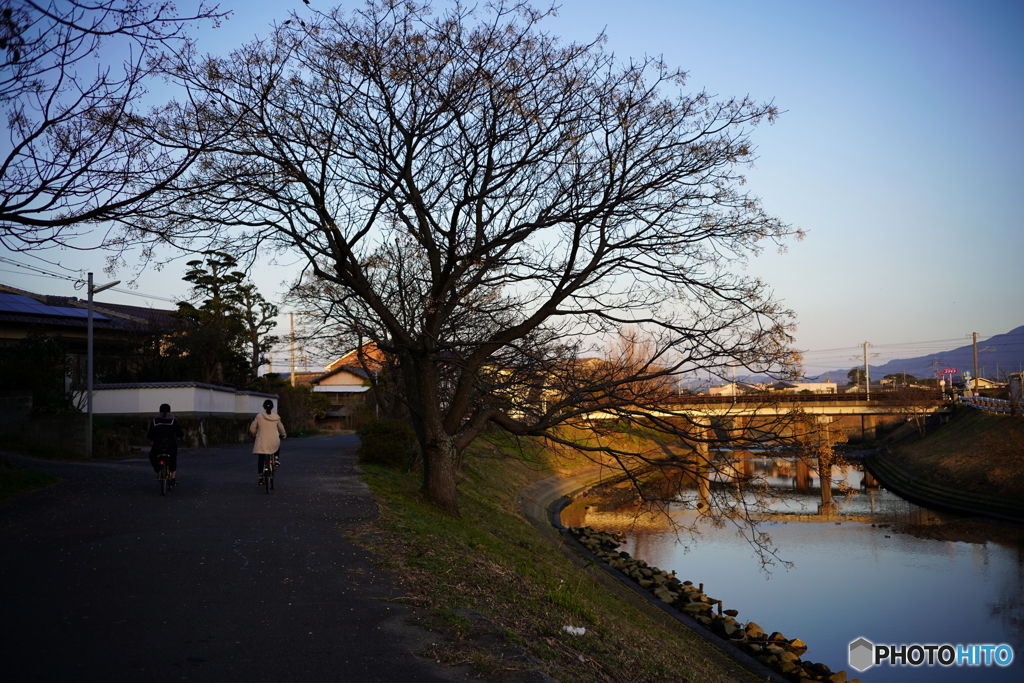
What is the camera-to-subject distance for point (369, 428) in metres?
23.3

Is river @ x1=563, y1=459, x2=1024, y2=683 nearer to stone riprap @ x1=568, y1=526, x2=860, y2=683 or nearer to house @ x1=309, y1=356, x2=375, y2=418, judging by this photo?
stone riprap @ x1=568, y1=526, x2=860, y2=683

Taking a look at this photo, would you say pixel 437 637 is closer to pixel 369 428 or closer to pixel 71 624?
pixel 71 624

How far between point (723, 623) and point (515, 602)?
8348 mm

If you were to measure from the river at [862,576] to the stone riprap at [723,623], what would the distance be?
937 mm

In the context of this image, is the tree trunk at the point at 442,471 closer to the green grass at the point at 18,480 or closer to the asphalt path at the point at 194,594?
the asphalt path at the point at 194,594

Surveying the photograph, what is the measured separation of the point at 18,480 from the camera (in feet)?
45.5

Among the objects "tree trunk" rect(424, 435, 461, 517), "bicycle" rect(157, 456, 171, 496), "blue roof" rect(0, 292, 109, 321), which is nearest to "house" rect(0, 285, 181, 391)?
"blue roof" rect(0, 292, 109, 321)

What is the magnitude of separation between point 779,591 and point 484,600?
1497 cm

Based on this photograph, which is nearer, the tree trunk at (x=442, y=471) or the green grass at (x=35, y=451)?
the tree trunk at (x=442, y=471)

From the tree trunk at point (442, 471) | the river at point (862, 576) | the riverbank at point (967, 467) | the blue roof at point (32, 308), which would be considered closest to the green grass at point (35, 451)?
the blue roof at point (32, 308)

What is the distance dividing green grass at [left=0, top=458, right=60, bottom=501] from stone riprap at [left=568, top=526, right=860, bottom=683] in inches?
511

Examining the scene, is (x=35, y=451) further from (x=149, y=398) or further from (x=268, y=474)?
(x=268, y=474)

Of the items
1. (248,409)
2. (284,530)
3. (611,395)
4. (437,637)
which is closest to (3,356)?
(248,409)

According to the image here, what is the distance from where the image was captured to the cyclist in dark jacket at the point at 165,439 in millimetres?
13500
